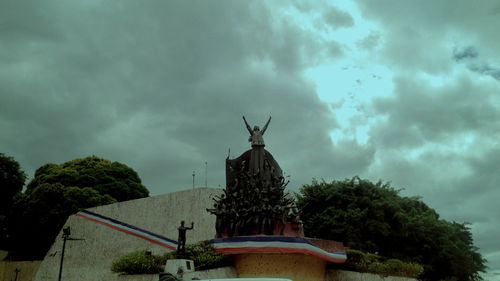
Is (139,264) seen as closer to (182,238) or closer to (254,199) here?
(182,238)

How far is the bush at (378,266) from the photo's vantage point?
18797mm

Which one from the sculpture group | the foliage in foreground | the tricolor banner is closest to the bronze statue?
the sculpture group

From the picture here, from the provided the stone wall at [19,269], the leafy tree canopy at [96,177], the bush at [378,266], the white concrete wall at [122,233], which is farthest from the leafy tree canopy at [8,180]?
the bush at [378,266]

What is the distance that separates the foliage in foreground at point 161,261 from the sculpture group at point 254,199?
4.48 feet

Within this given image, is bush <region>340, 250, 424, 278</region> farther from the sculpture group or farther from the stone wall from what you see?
the stone wall

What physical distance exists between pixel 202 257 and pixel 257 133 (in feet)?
21.0

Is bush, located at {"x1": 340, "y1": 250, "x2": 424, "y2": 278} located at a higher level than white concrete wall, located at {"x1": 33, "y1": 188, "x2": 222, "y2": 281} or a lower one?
lower

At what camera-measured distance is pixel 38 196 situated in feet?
89.4

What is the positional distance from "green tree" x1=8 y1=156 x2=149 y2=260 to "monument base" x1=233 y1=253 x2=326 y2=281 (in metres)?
14.1

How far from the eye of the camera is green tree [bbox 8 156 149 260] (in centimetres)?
2664

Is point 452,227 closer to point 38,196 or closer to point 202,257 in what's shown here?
point 202,257

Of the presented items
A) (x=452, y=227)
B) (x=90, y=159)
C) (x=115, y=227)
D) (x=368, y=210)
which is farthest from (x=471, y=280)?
(x=90, y=159)

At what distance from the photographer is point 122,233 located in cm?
2125

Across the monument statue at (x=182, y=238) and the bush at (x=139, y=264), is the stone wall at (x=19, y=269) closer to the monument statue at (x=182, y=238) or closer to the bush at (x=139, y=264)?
the bush at (x=139, y=264)
